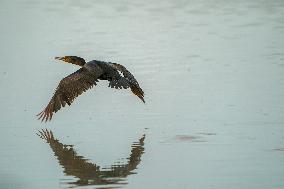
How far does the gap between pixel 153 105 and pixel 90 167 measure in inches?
109

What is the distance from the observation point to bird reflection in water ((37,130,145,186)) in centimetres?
902

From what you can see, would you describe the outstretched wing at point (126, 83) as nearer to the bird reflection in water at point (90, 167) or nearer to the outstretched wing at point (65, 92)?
the outstretched wing at point (65, 92)

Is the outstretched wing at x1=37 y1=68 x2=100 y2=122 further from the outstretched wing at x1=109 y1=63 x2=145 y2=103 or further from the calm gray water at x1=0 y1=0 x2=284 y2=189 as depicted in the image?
the outstretched wing at x1=109 y1=63 x2=145 y2=103

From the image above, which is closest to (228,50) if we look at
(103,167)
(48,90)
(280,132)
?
(48,90)

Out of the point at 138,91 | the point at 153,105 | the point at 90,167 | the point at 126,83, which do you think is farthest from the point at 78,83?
the point at 90,167

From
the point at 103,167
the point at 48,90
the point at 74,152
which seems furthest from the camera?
the point at 48,90

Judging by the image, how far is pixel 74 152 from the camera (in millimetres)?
10156

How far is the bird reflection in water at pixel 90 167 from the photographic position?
355 inches

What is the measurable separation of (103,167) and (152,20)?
10873 millimetres

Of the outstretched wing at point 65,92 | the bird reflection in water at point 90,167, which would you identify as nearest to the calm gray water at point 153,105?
the bird reflection in water at point 90,167

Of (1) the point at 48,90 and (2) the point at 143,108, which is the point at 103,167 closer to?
(2) the point at 143,108

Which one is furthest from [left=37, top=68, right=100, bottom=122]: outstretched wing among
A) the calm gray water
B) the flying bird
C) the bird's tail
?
the bird's tail

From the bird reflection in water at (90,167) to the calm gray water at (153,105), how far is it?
1 centimetres

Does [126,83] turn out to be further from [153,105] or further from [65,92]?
[153,105]
